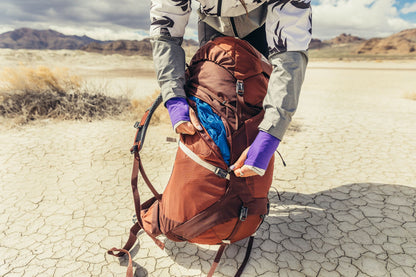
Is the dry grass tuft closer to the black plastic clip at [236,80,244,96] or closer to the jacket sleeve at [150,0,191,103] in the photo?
the jacket sleeve at [150,0,191,103]

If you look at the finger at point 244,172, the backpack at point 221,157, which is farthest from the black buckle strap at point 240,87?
the finger at point 244,172

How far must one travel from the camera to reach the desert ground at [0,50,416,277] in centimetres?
165

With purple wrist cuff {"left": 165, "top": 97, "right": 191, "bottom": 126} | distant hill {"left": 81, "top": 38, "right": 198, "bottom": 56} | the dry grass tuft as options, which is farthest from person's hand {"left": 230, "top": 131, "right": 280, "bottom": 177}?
distant hill {"left": 81, "top": 38, "right": 198, "bottom": 56}

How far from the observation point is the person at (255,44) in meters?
1.17

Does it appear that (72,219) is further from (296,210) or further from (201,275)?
(296,210)

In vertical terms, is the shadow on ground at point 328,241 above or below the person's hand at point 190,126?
below

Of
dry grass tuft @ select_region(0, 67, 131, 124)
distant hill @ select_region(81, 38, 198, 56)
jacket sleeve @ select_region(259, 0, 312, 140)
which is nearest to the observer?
jacket sleeve @ select_region(259, 0, 312, 140)

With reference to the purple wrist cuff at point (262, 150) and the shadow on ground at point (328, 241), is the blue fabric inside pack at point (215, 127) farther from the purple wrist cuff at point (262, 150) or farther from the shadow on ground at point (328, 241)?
the shadow on ground at point (328, 241)

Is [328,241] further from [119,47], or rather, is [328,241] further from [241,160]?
[119,47]

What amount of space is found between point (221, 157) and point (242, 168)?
0.12m

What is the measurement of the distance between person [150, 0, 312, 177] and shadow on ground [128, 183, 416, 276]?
0.75m

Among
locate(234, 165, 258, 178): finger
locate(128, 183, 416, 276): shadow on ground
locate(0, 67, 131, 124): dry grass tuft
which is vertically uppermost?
locate(234, 165, 258, 178): finger

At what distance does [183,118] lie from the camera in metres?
1.26

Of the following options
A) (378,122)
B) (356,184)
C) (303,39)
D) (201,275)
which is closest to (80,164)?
(201,275)
